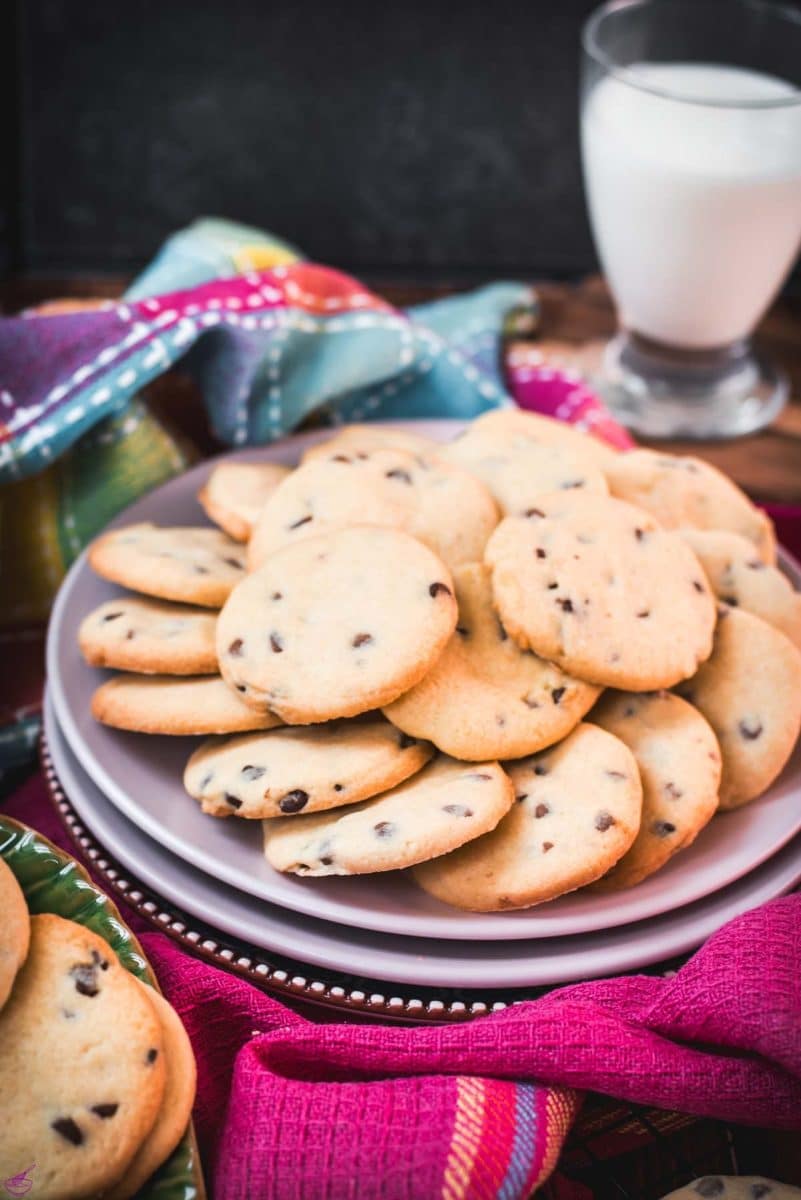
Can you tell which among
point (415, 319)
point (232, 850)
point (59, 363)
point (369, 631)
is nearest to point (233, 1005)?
point (232, 850)

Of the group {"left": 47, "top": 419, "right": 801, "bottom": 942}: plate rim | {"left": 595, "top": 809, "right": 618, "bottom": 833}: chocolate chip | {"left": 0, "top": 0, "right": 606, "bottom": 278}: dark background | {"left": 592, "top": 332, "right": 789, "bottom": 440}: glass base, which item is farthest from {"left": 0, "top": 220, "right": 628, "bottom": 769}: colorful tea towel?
{"left": 595, "top": 809, "right": 618, "bottom": 833}: chocolate chip

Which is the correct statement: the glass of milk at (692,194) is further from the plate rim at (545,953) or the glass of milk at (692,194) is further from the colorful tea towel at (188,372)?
the plate rim at (545,953)

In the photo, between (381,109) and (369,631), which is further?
(381,109)

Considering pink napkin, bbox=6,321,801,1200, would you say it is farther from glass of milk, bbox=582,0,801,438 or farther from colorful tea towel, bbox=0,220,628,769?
glass of milk, bbox=582,0,801,438

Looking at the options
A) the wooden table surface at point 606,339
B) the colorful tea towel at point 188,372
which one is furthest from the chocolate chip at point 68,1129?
the wooden table surface at point 606,339

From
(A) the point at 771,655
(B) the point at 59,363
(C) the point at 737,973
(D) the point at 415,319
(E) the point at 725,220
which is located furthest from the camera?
(D) the point at 415,319

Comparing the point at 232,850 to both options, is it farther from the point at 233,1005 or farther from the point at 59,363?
the point at 59,363

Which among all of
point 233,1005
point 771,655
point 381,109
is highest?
point 381,109
